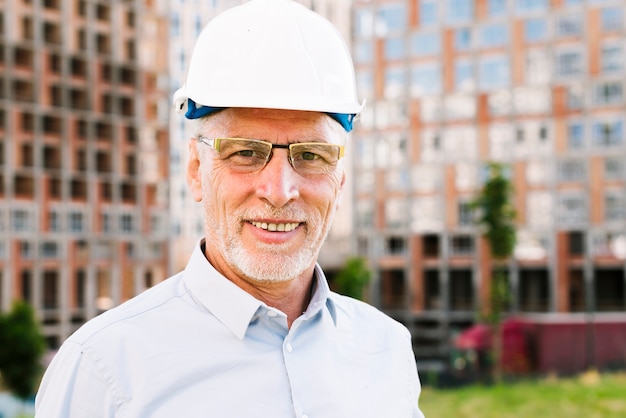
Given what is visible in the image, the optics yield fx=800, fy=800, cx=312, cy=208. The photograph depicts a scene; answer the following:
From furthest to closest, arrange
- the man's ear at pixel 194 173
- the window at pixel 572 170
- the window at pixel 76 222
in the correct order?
the window at pixel 76 222, the window at pixel 572 170, the man's ear at pixel 194 173

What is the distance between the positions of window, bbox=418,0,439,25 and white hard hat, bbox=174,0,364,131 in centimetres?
3092

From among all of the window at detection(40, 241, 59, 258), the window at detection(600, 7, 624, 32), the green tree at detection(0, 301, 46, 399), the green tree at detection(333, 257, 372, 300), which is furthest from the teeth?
the window at detection(600, 7, 624, 32)

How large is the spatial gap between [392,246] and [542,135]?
22.6 feet

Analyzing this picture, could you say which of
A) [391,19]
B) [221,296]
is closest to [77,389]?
[221,296]

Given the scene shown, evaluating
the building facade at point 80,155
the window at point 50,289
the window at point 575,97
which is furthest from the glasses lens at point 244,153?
the window at point 575,97

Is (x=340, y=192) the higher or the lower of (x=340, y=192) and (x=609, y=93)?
the lower

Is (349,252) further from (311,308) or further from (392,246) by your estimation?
(311,308)

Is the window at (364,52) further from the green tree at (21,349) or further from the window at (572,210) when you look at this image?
the green tree at (21,349)

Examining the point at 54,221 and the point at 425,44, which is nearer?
the point at 54,221

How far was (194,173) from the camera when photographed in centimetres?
131

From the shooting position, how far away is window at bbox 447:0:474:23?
1200 inches

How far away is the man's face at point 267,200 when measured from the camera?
118 cm

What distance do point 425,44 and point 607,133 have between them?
7702mm

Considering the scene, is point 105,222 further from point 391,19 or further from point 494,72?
point 494,72
